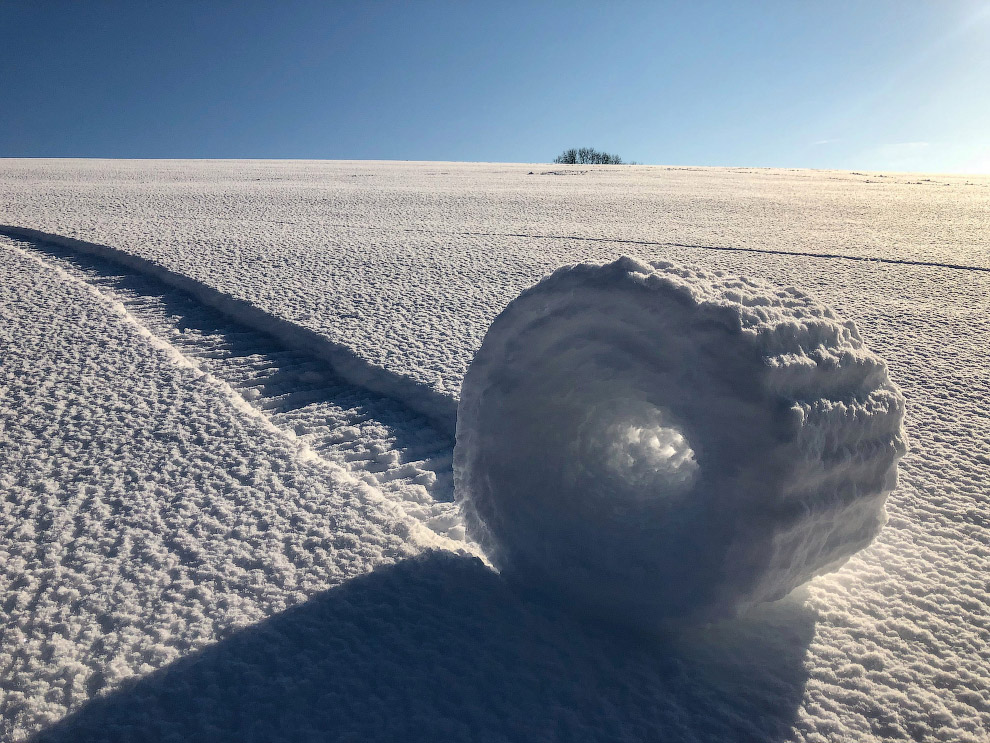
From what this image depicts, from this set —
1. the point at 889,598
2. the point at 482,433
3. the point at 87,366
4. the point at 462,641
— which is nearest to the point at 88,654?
the point at 462,641

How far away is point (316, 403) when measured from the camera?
84.9 inches

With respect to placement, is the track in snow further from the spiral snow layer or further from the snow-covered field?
the spiral snow layer

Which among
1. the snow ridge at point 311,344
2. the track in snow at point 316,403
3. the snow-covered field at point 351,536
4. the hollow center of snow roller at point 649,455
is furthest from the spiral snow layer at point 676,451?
the snow ridge at point 311,344

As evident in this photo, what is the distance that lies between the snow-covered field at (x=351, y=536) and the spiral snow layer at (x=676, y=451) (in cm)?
14

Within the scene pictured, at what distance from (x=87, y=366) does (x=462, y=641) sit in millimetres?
1802

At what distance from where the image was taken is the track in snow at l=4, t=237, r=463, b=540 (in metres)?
1.75

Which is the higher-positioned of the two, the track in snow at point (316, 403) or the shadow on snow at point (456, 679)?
the track in snow at point (316, 403)

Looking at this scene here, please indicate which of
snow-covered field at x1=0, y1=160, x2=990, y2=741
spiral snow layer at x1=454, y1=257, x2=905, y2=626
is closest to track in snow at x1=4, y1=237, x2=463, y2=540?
snow-covered field at x1=0, y1=160, x2=990, y2=741

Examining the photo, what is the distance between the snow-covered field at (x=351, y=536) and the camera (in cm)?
105

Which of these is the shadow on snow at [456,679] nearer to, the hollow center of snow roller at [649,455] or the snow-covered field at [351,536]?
the snow-covered field at [351,536]

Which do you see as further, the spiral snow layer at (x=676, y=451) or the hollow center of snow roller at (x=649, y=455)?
the hollow center of snow roller at (x=649, y=455)

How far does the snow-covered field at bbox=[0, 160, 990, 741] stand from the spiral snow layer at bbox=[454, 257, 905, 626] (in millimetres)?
138

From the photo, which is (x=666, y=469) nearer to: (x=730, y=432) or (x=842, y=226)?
(x=730, y=432)

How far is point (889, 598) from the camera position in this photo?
4.26 ft
